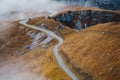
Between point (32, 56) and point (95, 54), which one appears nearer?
point (95, 54)

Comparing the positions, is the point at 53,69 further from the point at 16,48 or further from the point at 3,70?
the point at 16,48

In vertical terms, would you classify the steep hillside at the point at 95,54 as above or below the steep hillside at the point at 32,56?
above

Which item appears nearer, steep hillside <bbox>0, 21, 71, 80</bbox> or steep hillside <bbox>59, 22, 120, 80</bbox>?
steep hillside <bbox>59, 22, 120, 80</bbox>

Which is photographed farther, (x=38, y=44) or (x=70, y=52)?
(x=38, y=44)

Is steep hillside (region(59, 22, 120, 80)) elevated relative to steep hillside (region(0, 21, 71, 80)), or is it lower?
elevated

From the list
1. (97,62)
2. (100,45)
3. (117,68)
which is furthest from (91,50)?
(117,68)

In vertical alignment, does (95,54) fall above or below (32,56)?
above

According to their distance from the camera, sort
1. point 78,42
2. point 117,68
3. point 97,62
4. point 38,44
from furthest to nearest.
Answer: point 38,44 < point 78,42 < point 97,62 < point 117,68

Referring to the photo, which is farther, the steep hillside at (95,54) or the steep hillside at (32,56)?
the steep hillside at (32,56)
